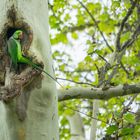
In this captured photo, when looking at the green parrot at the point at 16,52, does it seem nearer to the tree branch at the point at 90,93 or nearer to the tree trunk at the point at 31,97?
the tree trunk at the point at 31,97

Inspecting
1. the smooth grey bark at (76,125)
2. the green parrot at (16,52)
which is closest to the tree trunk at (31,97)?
the green parrot at (16,52)

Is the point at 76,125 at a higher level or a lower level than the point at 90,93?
lower

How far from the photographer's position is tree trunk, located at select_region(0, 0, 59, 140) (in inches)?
55.4

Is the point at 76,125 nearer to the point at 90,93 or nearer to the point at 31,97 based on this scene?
the point at 90,93

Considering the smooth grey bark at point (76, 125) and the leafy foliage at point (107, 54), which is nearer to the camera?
the leafy foliage at point (107, 54)

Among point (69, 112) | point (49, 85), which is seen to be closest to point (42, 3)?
point (49, 85)

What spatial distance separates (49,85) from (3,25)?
0.30 m

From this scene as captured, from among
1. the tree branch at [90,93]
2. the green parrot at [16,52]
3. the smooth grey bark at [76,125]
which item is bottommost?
the smooth grey bark at [76,125]

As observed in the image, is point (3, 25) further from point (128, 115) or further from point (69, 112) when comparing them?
point (69, 112)

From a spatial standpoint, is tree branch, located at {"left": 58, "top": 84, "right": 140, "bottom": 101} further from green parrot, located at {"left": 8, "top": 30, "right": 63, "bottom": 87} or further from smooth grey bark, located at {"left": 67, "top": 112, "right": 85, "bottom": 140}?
smooth grey bark, located at {"left": 67, "top": 112, "right": 85, "bottom": 140}

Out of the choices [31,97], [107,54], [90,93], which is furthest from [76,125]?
[31,97]

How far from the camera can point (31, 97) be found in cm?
145

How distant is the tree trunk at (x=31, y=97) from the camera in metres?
1.41

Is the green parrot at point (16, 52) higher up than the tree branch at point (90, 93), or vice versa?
the green parrot at point (16, 52)
